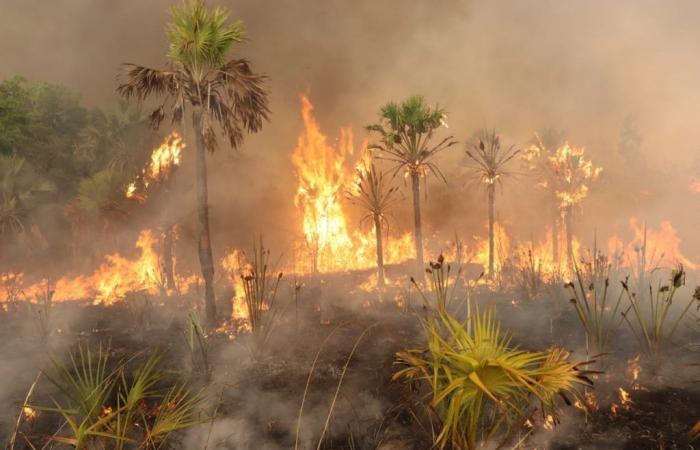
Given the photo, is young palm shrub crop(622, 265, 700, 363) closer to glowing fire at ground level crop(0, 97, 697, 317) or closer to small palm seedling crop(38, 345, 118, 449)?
glowing fire at ground level crop(0, 97, 697, 317)

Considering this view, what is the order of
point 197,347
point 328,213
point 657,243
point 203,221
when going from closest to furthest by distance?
point 197,347
point 203,221
point 328,213
point 657,243

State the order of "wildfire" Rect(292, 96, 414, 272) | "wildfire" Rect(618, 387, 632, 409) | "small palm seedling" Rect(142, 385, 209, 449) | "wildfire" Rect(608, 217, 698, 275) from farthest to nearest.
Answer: "wildfire" Rect(608, 217, 698, 275)
"wildfire" Rect(292, 96, 414, 272)
"wildfire" Rect(618, 387, 632, 409)
"small palm seedling" Rect(142, 385, 209, 449)

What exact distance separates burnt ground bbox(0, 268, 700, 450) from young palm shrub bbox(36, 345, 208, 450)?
0.49 meters

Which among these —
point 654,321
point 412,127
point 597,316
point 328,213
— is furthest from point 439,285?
point 328,213

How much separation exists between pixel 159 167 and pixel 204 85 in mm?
10802

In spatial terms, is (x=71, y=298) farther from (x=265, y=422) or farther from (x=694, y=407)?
(x=694, y=407)

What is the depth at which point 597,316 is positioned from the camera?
434 inches

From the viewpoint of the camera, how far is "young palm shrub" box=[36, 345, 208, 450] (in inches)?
174

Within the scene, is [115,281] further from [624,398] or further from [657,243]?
[657,243]

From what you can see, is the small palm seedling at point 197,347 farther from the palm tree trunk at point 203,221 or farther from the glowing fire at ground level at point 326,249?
the glowing fire at ground level at point 326,249

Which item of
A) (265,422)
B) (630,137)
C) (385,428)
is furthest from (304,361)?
(630,137)

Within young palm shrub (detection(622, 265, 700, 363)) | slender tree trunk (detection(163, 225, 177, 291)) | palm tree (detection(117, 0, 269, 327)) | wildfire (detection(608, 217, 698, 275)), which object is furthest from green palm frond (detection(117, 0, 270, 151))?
wildfire (detection(608, 217, 698, 275))

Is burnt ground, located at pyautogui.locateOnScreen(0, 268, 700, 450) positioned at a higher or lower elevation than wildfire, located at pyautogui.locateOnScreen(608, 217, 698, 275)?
lower

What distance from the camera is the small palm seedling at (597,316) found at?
8.29m
